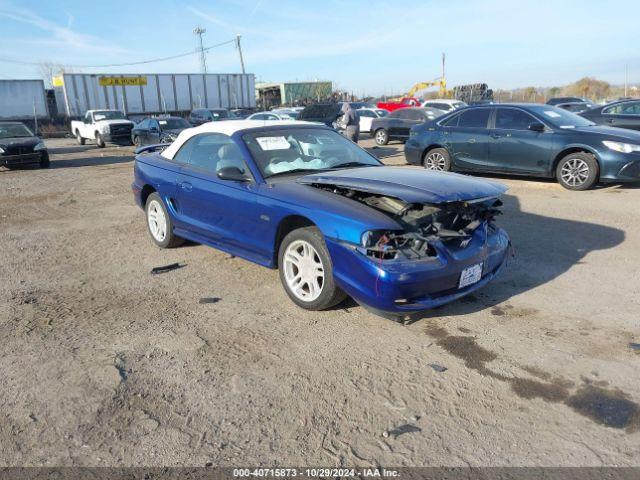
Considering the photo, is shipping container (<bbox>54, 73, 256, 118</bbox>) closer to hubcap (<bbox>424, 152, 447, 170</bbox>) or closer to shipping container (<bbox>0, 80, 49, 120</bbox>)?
shipping container (<bbox>0, 80, 49, 120</bbox>)

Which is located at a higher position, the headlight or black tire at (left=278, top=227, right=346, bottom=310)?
the headlight

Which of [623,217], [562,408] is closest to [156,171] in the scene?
[562,408]

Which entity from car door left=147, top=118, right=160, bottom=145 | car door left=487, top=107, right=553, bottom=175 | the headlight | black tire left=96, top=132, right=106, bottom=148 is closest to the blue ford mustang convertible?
car door left=487, top=107, right=553, bottom=175

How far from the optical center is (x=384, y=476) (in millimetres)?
2381

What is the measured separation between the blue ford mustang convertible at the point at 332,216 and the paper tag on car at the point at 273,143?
14mm

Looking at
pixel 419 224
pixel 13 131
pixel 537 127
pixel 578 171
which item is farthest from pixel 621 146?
pixel 13 131

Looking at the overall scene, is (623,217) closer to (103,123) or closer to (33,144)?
(33,144)

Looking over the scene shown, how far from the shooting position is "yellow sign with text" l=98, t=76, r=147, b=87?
119ft

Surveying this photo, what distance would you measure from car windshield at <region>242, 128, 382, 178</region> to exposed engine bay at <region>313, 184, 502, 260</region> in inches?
25.0

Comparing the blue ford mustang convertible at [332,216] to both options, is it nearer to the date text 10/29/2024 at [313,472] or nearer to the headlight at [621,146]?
the date text 10/29/2024 at [313,472]

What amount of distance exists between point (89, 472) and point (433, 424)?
1.77 m

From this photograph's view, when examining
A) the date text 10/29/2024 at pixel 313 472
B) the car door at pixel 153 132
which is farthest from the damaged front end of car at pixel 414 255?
the car door at pixel 153 132

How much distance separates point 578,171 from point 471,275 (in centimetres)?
613

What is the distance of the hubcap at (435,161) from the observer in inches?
412
